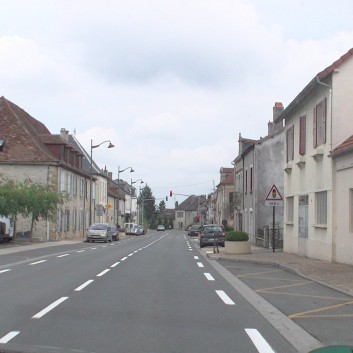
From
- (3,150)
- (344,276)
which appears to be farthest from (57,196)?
(344,276)

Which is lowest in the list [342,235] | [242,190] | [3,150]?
[342,235]

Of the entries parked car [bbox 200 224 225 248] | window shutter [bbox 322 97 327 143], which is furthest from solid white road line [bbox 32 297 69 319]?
parked car [bbox 200 224 225 248]

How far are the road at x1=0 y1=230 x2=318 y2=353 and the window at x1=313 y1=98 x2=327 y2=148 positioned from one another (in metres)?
7.59

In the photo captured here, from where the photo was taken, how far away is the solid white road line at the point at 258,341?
21.2ft

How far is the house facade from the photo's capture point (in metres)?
18.5

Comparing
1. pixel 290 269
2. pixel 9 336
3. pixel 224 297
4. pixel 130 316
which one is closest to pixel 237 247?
pixel 290 269

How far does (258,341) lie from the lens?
22.6 ft

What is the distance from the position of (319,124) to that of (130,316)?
1388 centimetres

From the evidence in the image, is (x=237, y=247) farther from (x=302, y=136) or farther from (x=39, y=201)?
(x=39, y=201)

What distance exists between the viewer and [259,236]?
115 ft

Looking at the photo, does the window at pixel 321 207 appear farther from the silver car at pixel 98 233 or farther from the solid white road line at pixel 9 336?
the silver car at pixel 98 233

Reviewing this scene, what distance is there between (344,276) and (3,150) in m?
34.3

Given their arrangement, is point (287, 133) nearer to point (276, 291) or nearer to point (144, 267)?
point (144, 267)

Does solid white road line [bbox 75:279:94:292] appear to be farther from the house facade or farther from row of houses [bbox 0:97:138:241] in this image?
row of houses [bbox 0:97:138:241]
